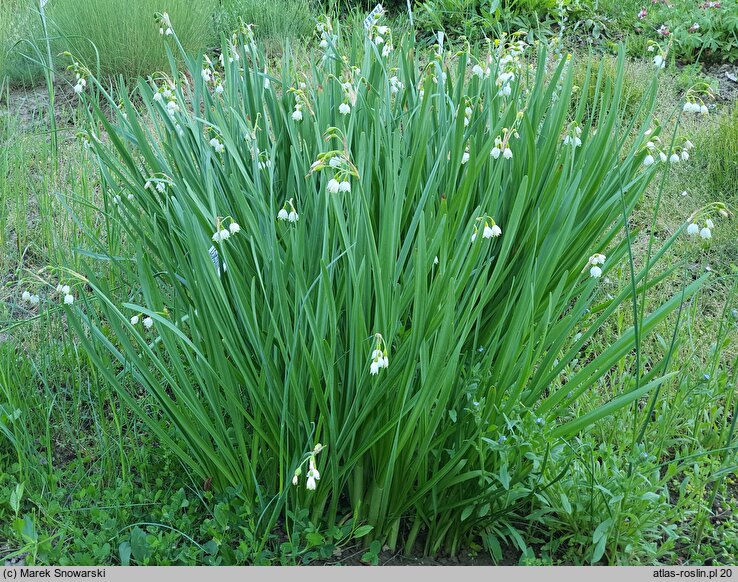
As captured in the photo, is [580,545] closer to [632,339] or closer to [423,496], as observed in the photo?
[423,496]

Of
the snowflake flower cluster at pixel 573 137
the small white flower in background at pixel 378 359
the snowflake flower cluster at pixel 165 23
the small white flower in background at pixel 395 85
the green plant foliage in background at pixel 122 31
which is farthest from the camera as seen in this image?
the green plant foliage in background at pixel 122 31

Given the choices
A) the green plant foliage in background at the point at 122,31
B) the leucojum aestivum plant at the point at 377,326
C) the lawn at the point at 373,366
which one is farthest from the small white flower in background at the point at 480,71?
the green plant foliage in background at the point at 122,31

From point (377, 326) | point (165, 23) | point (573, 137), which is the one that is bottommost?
point (377, 326)

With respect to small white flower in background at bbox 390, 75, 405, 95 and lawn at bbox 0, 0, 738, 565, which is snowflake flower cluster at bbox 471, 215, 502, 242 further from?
small white flower in background at bbox 390, 75, 405, 95

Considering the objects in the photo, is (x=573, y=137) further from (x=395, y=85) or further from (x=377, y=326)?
(x=377, y=326)

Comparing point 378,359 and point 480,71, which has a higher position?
point 480,71

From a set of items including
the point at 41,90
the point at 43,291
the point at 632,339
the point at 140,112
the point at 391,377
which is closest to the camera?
the point at 391,377

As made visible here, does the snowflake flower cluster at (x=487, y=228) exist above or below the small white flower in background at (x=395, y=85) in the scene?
below

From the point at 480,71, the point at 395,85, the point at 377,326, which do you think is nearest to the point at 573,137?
the point at 480,71

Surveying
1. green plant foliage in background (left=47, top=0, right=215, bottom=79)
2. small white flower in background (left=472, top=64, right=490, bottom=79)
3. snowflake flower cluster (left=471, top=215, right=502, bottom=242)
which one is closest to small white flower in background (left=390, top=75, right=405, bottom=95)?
small white flower in background (left=472, top=64, right=490, bottom=79)

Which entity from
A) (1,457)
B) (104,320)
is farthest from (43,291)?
(1,457)

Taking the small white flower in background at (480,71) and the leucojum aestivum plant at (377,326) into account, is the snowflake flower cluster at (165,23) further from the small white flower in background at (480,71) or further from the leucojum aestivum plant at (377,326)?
the small white flower in background at (480,71)

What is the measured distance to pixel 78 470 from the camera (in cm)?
218

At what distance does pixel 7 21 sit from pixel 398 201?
4.69 m
